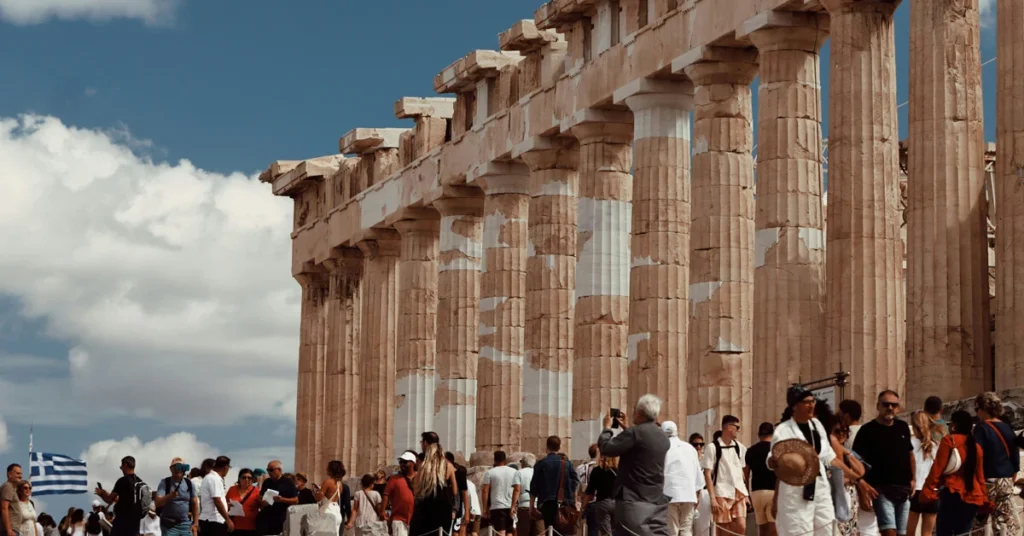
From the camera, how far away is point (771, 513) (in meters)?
21.6

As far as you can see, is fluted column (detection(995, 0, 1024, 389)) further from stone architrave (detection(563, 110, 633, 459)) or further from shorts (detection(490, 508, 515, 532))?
stone architrave (detection(563, 110, 633, 459))

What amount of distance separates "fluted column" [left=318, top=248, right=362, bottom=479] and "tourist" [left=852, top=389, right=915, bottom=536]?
1471 inches

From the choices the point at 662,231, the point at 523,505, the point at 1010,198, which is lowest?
the point at 523,505

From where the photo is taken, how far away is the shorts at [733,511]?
25797 millimetres

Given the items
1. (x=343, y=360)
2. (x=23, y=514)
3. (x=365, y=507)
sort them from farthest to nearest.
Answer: (x=343, y=360) < (x=365, y=507) < (x=23, y=514)

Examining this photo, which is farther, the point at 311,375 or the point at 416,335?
the point at 311,375

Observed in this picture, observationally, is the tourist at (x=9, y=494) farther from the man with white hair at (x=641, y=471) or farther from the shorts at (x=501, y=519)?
the man with white hair at (x=641, y=471)

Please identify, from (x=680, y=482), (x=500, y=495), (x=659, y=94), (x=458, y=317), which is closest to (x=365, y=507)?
(x=500, y=495)

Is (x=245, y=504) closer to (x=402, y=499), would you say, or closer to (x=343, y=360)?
(x=402, y=499)

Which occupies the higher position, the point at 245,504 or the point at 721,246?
the point at 721,246

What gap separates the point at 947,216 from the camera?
32406 millimetres

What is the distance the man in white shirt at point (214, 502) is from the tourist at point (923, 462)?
1024cm

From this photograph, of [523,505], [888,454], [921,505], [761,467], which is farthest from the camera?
[523,505]

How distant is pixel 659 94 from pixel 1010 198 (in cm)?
1133
